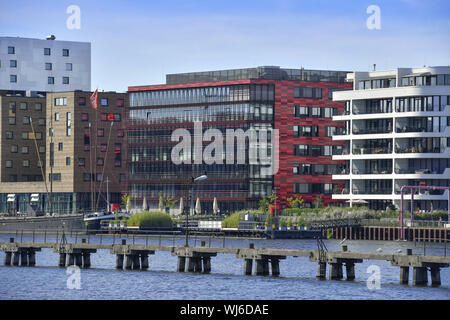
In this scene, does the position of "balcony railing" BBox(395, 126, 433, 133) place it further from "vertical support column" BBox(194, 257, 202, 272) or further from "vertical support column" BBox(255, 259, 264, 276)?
"vertical support column" BBox(255, 259, 264, 276)

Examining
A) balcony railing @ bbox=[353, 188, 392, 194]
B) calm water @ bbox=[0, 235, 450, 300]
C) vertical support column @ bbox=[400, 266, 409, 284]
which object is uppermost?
balcony railing @ bbox=[353, 188, 392, 194]

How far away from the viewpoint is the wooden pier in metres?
82.6

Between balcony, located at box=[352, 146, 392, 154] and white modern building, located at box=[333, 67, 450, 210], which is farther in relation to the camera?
balcony, located at box=[352, 146, 392, 154]

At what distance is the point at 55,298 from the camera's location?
8144 cm

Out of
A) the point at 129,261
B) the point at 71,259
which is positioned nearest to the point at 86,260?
the point at 71,259

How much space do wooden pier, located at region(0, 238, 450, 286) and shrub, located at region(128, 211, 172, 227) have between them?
5738cm

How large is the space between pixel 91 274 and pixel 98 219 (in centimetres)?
8093

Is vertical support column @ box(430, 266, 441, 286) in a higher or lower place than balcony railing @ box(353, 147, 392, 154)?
lower

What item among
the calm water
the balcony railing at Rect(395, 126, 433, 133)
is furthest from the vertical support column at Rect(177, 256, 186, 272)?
the balcony railing at Rect(395, 126, 433, 133)

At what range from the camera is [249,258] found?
91.4m

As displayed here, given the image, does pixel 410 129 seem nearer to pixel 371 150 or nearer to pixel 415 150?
pixel 415 150

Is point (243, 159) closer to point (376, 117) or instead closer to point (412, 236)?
point (376, 117)

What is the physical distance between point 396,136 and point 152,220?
1483 inches
